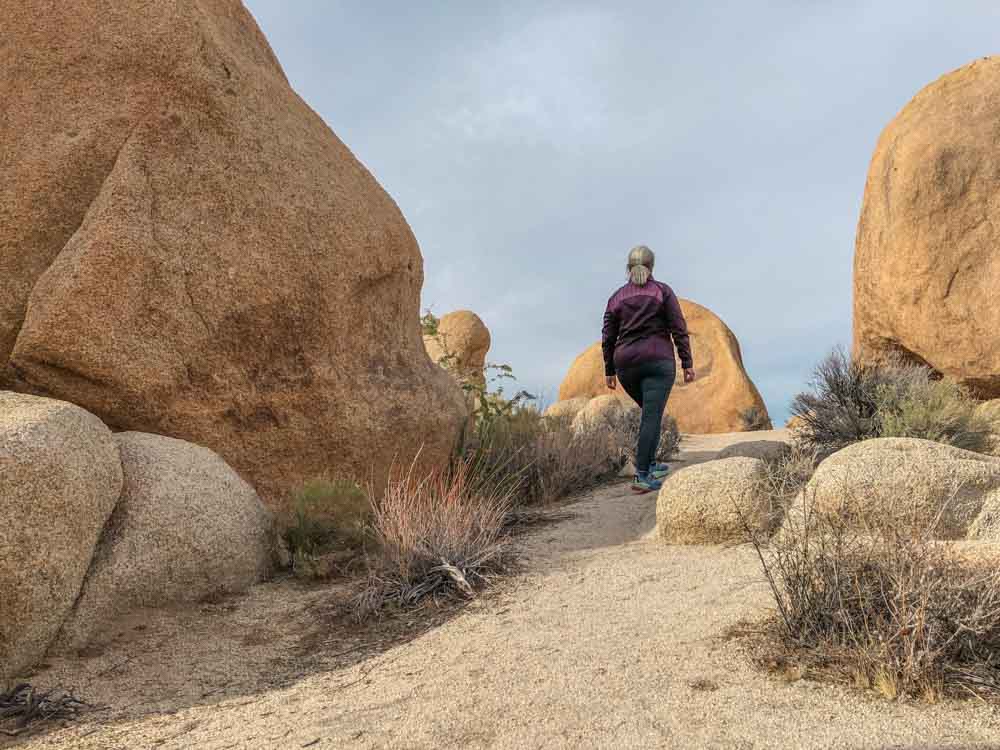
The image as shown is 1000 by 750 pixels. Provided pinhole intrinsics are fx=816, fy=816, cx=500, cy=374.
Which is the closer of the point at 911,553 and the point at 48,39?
the point at 911,553

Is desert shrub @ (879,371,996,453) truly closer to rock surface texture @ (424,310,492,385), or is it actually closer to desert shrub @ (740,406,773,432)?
desert shrub @ (740,406,773,432)

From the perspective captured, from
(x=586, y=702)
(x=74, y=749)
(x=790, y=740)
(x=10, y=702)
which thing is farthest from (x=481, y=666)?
A: (x=10, y=702)

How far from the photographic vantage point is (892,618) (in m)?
2.94

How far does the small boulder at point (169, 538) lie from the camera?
4.32 m

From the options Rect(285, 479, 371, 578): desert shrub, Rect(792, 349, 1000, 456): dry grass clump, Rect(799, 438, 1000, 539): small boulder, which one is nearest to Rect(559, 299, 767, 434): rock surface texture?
Answer: Rect(792, 349, 1000, 456): dry grass clump

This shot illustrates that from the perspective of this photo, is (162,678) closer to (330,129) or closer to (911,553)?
(911,553)

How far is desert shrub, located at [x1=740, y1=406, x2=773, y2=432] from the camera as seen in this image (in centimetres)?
1703

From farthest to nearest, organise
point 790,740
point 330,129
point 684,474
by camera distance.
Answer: point 330,129, point 684,474, point 790,740

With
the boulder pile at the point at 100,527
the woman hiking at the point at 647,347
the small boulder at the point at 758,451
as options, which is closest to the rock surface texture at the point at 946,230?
the small boulder at the point at 758,451

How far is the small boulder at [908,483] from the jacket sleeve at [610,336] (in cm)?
291

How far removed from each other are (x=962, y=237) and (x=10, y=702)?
1061 centimetres

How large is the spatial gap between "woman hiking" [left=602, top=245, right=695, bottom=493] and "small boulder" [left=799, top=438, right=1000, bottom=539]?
2282 mm

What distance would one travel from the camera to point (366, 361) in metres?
6.40

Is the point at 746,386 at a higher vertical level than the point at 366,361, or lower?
higher
